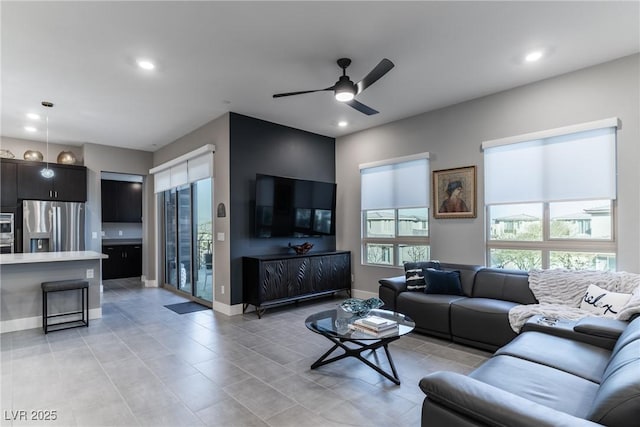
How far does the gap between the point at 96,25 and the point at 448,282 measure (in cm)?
441

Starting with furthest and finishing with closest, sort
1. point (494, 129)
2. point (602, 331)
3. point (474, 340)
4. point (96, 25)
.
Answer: point (494, 129), point (474, 340), point (96, 25), point (602, 331)

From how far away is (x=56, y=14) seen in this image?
104 inches

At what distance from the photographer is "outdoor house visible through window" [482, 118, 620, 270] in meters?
3.56

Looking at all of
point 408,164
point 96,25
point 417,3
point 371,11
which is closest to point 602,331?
point 417,3

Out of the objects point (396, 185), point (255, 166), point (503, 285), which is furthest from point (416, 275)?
point (255, 166)

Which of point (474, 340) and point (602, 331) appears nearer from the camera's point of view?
point (602, 331)

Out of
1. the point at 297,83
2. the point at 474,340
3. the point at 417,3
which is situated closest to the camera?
the point at 417,3

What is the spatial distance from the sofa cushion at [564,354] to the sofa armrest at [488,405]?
0.93 meters

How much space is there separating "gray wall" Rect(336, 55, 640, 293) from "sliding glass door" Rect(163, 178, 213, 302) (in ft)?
7.93

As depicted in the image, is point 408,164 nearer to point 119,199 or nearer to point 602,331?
point 602,331

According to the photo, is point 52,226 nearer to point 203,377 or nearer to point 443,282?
point 203,377

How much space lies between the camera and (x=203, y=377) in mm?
2871

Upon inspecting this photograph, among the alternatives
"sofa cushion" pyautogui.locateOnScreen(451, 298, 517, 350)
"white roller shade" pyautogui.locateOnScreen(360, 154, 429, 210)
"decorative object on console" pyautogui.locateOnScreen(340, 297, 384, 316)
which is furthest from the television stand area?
"sofa cushion" pyautogui.locateOnScreen(451, 298, 517, 350)

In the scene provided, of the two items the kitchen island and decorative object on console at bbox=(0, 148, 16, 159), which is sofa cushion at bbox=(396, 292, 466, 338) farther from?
decorative object on console at bbox=(0, 148, 16, 159)
